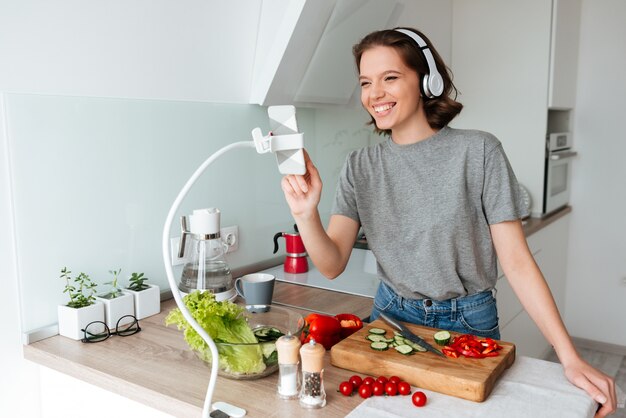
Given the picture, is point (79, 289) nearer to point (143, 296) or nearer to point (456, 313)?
point (143, 296)

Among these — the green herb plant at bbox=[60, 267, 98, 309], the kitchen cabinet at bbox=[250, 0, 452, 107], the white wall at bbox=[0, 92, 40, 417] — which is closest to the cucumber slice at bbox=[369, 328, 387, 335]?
the green herb plant at bbox=[60, 267, 98, 309]

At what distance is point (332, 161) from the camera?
7.89 ft

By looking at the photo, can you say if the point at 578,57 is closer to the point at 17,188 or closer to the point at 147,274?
the point at 147,274

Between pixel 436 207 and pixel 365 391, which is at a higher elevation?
pixel 436 207

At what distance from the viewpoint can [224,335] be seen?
111 centimetres

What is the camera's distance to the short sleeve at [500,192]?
1.28 m

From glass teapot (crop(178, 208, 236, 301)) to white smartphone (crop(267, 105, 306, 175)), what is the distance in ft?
1.80

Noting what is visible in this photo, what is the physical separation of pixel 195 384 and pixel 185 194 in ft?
1.27

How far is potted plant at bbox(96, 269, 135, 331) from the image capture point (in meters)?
1.38

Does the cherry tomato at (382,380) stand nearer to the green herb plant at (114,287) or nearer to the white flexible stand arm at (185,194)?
the white flexible stand arm at (185,194)

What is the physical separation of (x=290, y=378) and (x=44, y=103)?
0.86m

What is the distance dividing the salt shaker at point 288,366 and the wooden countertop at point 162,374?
20mm

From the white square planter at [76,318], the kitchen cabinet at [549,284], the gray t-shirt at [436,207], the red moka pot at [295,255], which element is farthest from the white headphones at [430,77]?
the kitchen cabinet at [549,284]

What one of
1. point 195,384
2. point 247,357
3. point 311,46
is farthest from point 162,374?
point 311,46
